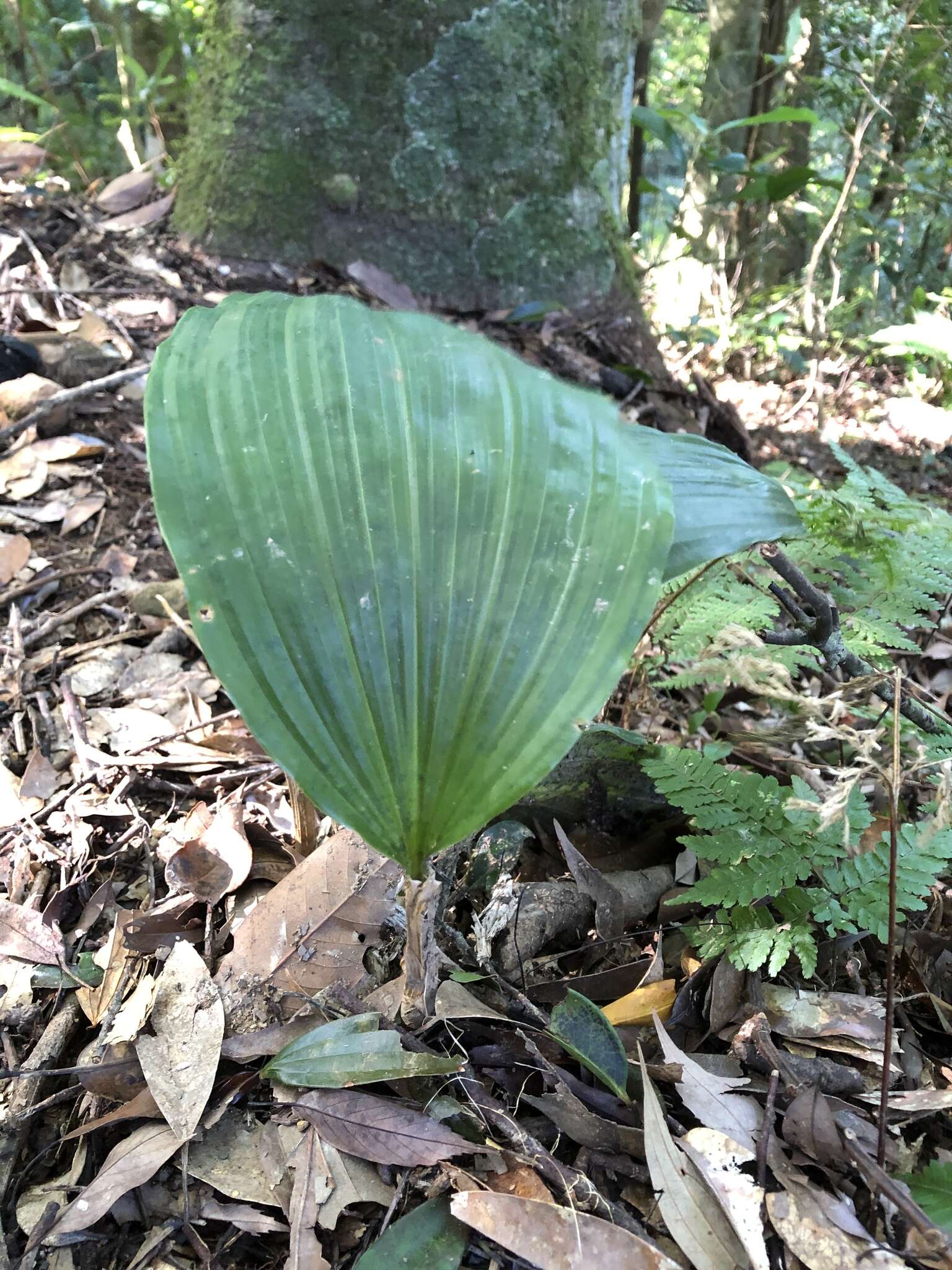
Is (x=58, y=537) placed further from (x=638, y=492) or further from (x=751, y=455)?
(x=751, y=455)

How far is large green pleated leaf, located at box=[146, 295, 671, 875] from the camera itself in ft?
1.97

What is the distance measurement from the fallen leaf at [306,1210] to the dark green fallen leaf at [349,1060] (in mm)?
56

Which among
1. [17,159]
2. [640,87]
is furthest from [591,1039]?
[640,87]

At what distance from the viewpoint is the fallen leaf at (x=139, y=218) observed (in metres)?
2.62

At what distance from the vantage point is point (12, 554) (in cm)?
158

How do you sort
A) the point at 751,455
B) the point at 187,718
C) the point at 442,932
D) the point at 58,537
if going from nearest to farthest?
the point at 442,932 < the point at 187,718 < the point at 58,537 < the point at 751,455

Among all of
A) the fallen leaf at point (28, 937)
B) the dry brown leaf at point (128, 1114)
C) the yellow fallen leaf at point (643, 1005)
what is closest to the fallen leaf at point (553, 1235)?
the yellow fallen leaf at point (643, 1005)

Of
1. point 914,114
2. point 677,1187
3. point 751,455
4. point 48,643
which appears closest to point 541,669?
point 677,1187

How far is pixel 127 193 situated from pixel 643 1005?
3.07 m

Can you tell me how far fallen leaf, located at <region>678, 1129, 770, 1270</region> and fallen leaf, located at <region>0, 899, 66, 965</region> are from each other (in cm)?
76

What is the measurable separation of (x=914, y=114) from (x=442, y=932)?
4184 mm

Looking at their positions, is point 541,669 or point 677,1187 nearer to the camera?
point 541,669

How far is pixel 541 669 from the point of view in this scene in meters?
0.62

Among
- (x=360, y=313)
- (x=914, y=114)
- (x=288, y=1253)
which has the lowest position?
(x=288, y=1253)
